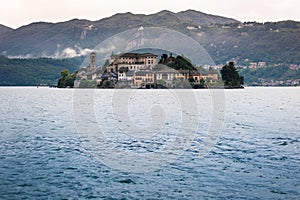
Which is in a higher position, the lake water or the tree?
the tree

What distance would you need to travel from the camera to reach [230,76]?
622 ft

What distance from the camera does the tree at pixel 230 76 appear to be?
184 metres

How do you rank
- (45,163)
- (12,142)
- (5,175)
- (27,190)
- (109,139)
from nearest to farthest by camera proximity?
(27,190) < (5,175) < (45,163) < (12,142) < (109,139)

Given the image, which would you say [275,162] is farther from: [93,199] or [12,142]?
[12,142]

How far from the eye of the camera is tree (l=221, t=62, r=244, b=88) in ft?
605

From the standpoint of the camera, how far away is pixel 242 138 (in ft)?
106

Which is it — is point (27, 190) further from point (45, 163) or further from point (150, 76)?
point (150, 76)

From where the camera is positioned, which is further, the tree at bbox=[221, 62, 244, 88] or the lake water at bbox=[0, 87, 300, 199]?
the tree at bbox=[221, 62, 244, 88]

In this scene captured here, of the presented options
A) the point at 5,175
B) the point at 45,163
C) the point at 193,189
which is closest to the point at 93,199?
the point at 193,189

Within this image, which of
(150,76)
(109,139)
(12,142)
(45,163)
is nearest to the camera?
(45,163)

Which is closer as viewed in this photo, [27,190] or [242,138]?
[27,190]

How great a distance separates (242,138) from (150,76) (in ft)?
517

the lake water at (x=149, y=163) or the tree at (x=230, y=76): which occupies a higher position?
the tree at (x=230, y=76)

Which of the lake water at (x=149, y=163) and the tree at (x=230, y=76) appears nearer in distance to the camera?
the lake water at (x=149, y=163)
